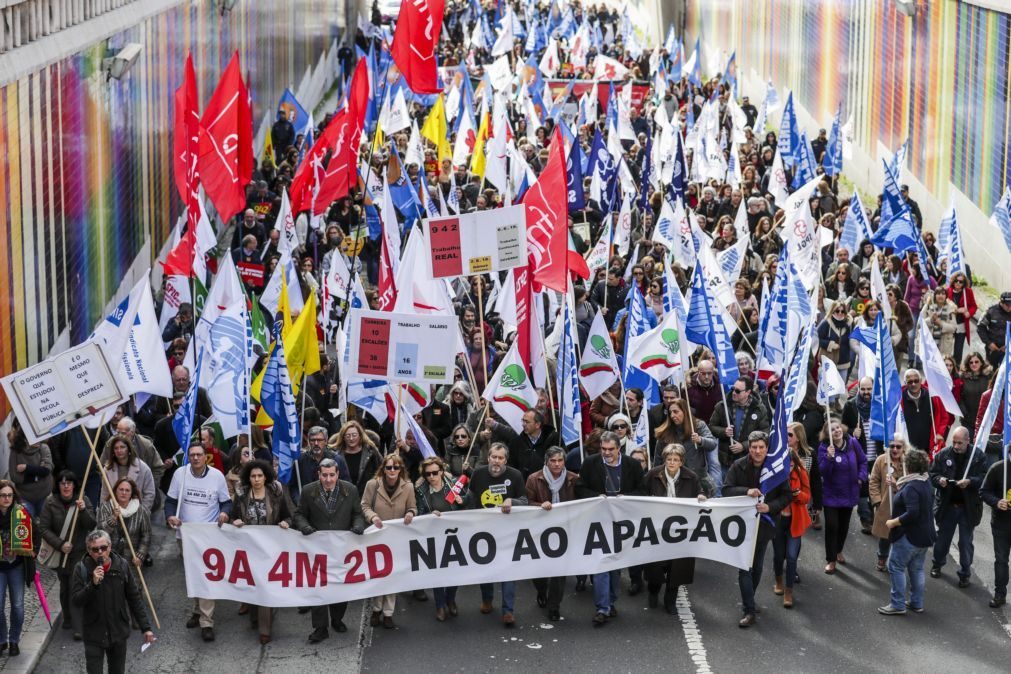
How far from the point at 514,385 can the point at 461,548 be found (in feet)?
7.74

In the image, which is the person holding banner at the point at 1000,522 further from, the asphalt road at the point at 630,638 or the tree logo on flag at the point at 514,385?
the tree logo on flag at the point at 514,385

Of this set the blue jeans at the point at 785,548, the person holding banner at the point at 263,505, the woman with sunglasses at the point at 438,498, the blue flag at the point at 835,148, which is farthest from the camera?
the blue flag at the point at 835,148

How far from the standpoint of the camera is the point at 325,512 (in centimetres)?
1321

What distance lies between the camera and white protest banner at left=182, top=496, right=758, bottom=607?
1321cm

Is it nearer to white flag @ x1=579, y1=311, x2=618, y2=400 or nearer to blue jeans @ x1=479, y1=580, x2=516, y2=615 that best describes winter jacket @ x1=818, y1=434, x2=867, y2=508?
white flag @ x1=579, y1=311, x2=618, y2=400

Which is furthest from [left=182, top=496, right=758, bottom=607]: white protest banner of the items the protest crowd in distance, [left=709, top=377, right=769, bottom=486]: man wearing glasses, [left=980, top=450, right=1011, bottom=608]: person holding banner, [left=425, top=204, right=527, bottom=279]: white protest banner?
[left=425, top=204, right=527, bottom=279]: white protest banner

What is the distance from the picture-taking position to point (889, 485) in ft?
45.7

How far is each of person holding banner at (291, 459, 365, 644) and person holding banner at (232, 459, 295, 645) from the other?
0.14m

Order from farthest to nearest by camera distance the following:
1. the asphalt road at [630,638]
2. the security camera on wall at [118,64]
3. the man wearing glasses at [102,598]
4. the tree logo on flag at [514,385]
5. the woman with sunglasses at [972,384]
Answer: the security camera on wall at [118,64]
the woman with sunglasses at [972,384]
the tree logo on flag at [514,385]
the asphalt road at [630,638]
the man wearing glasses at [102,598]

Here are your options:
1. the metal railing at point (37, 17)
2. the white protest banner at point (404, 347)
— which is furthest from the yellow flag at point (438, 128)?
the white protest banner at point (404, 347)

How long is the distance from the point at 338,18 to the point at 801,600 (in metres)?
42.7

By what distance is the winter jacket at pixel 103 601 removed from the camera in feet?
37.7

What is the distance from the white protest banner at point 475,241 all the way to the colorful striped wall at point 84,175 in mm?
4318

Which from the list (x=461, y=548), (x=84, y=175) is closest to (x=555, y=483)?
(x=461, y=548)
